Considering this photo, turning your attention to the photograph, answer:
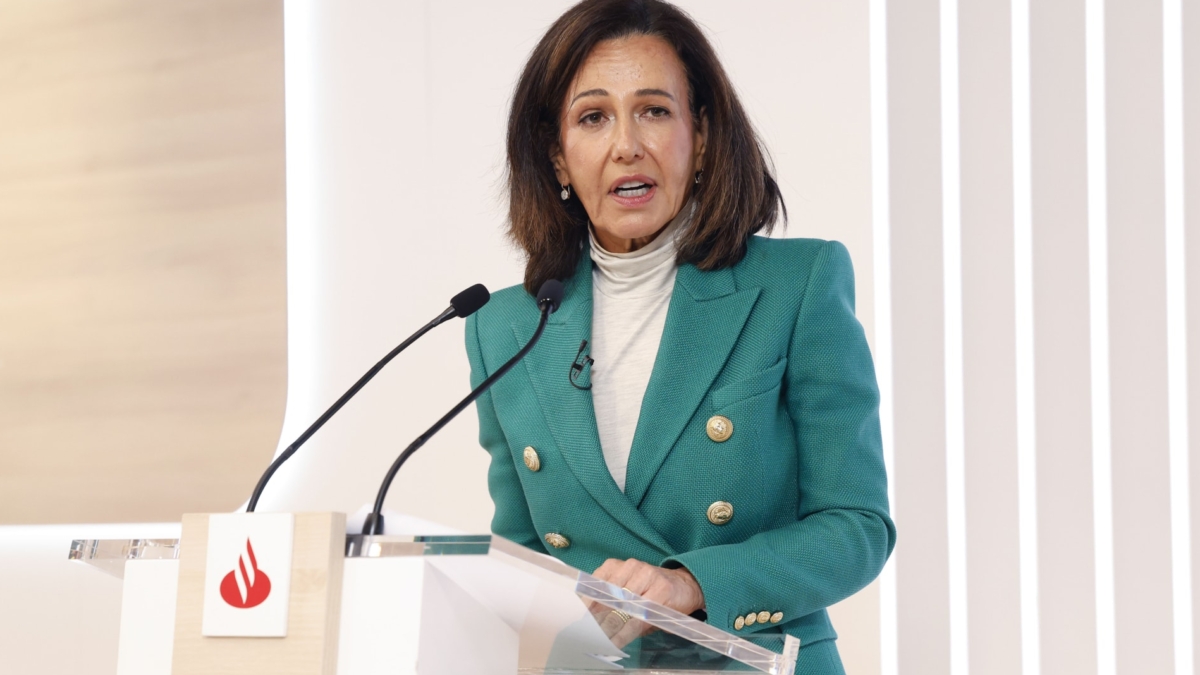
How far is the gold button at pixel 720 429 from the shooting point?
1.50 m

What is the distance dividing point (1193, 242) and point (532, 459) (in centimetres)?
173

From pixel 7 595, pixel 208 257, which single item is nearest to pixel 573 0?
pixel 208 257

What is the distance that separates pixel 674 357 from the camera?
5.15 ft

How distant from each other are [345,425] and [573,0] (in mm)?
1347

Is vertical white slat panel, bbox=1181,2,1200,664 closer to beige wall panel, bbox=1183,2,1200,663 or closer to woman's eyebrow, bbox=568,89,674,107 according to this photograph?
beige wall panel, bbox=1183,2,1200,663

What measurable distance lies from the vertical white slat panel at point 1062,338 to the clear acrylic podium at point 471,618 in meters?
1.75

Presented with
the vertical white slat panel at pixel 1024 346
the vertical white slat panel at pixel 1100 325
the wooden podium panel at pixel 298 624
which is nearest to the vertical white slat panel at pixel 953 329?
the vertical white slat panel at pixel 1024 346

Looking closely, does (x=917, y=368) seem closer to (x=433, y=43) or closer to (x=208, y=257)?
(x=433, y=43)

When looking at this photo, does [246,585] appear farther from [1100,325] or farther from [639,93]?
[1100,325]

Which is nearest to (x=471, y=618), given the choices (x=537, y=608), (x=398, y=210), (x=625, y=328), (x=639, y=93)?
(x=537, y=608)

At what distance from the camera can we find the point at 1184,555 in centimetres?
252

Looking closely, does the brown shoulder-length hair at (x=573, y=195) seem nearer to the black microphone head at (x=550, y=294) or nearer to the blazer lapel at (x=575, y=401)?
the blazer lapel at (x=575, y=401)

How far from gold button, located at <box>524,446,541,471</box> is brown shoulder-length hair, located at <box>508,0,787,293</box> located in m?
0.30

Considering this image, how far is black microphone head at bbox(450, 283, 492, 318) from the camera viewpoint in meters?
1.31
